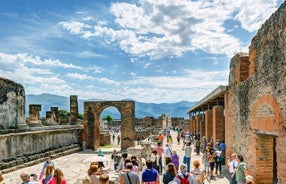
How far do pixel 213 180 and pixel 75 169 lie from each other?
811 cm

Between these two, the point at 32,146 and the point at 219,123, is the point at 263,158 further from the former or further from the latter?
the point at 32,146

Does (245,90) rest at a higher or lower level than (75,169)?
higher

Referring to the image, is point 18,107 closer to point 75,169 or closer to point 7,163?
point 7,163

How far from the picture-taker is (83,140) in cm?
2878

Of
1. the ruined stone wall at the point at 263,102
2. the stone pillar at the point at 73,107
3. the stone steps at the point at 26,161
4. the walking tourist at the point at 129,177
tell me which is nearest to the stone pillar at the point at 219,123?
the ruined stone wall at the point at 263,102

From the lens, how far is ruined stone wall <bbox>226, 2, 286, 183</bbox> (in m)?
7.64

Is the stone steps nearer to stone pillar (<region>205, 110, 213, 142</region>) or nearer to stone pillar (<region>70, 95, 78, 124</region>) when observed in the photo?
stone pillar (<region>70, 95, 78, 124</region>)

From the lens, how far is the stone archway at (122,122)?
94.7ft

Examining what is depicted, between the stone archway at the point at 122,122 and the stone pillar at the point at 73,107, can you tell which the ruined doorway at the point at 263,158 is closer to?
the stone archway at the point at 122,122

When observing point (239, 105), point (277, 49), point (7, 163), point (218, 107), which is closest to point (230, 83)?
point (239, 105)

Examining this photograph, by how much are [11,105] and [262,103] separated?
1464 cm

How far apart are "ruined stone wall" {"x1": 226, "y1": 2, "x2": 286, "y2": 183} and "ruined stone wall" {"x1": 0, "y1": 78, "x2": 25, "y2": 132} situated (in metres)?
12.6

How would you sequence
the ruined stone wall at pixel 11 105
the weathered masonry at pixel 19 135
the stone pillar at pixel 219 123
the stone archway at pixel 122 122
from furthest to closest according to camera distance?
the stone archway at pixel 122 122 → the ruined stone wall at pixel 11 105 → the stone pillar at pixel 219 123 → the weathered masonry at pixel 19 135

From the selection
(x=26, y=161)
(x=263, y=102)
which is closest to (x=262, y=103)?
(x=263, y=102)
